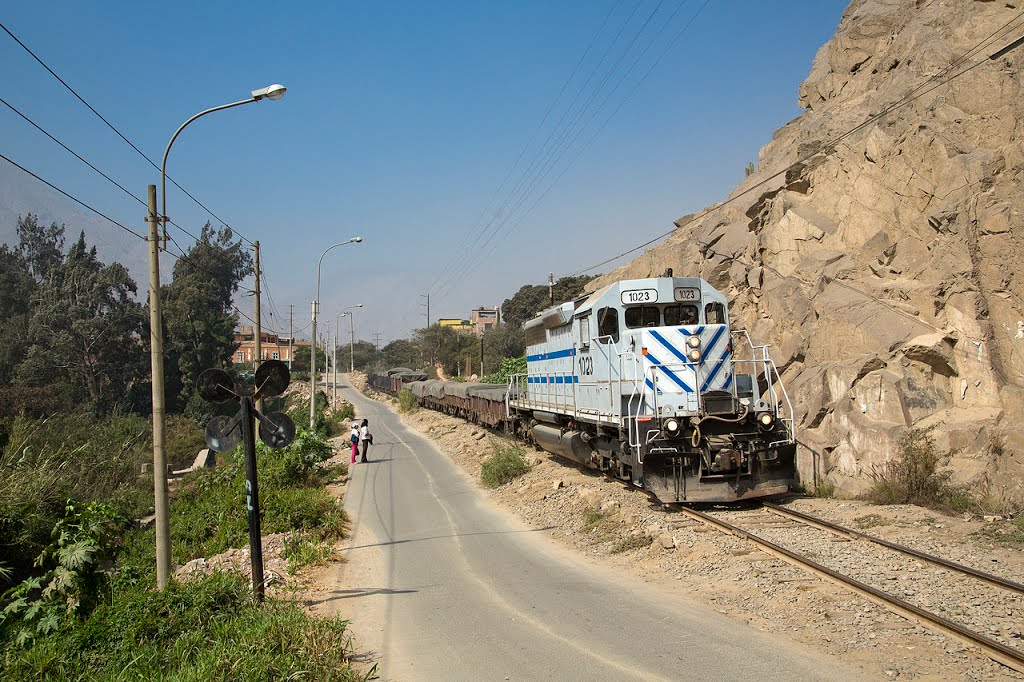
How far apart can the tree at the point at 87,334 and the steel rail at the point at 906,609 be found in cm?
4921

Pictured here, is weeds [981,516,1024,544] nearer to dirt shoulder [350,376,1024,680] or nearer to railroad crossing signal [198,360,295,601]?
dirt shoulder [350,376,1024,680]

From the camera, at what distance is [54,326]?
157 feet

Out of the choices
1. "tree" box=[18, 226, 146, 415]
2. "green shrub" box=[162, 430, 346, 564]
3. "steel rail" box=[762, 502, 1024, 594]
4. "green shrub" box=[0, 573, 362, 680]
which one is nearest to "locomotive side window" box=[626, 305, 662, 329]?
"steel rail" box=[762, 502, 1024, 594]

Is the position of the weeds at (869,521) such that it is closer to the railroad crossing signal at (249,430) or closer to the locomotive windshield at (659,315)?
the locomotive windshield at (659,315)

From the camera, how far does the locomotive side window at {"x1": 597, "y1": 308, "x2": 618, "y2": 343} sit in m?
12.8

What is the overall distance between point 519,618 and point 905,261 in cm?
1228

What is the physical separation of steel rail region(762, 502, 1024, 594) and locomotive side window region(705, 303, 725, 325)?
3.62m

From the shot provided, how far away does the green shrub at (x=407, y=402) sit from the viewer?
47.0 metres

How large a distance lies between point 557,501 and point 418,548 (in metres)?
3.54

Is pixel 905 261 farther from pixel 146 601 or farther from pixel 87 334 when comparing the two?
pixel 87 334

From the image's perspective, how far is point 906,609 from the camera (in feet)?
20.3

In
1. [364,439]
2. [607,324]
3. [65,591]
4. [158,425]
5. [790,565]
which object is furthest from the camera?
[364,439]

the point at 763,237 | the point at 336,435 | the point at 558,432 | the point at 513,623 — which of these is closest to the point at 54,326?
the point at 336,435

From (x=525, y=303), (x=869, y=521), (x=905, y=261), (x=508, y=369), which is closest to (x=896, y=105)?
(x=905, y=261)
